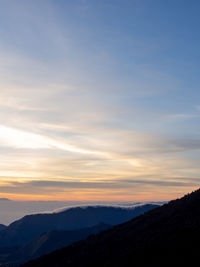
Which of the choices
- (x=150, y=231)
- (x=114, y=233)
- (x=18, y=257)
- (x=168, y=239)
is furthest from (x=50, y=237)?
(x=168, y=239)

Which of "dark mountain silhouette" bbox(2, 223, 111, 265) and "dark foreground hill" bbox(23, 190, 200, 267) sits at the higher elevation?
"dark foreground hill" bbox(23, 190, 200, 267)

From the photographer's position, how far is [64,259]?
169 feet

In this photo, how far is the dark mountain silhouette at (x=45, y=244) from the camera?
136900 mm

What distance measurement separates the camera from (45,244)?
146 meters

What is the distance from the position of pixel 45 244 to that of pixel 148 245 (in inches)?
4588

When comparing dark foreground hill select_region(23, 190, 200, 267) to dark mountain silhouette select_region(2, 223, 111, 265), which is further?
dark mountain silhouette select_region(2, 223, 111, 265)

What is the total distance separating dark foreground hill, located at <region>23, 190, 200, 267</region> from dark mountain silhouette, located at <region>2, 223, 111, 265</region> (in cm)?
8124

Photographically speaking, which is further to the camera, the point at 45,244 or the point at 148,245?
the point at 45,244

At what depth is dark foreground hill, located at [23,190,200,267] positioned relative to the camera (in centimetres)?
3416

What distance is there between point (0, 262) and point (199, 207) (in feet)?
327

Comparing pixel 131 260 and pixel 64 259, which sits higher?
pixel 131 260

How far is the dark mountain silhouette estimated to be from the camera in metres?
137

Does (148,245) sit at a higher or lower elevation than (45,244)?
higher

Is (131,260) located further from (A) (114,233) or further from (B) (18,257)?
(B) (18,257)
